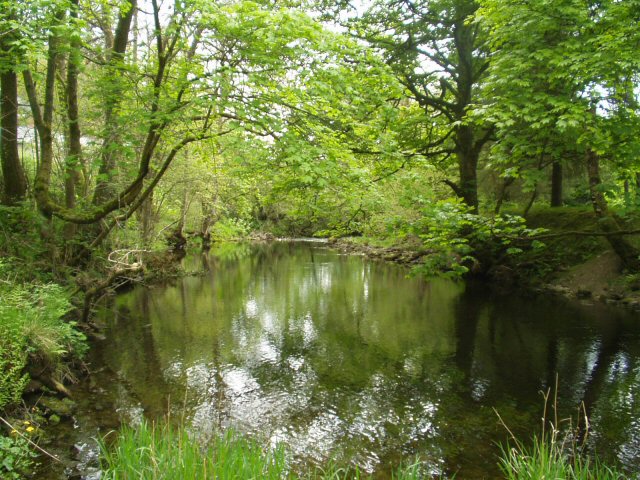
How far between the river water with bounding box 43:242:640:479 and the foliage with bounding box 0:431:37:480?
2.16 ft

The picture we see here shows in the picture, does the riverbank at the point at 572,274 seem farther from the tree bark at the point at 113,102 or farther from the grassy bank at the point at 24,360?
the grassy bank at the point at 24,360

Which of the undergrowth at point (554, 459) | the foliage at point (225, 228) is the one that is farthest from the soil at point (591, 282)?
the foliage at point (225, 228)

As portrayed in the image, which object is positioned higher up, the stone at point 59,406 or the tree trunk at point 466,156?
the tree trunk at point 466,156

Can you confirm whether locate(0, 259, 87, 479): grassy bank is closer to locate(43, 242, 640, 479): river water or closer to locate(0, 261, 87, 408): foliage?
locate(0, 261, 87, 408): foliage

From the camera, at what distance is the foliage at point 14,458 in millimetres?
4309

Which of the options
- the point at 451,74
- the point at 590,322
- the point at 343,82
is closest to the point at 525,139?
the point at 343,82

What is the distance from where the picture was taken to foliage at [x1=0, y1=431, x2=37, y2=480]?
4309 millimetres

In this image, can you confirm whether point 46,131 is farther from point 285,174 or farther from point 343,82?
point 343,82

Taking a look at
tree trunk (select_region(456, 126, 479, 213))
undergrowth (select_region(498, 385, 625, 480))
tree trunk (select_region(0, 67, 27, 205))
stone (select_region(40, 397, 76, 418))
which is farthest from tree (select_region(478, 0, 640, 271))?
tree trunk (select_region(0, 67, 27, 205))

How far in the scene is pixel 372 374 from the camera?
853cm

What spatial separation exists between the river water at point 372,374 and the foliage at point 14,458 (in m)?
0.66

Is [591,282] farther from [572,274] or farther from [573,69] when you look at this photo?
[573,69]

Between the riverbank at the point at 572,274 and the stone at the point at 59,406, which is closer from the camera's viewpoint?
the stone at the point at 59,406

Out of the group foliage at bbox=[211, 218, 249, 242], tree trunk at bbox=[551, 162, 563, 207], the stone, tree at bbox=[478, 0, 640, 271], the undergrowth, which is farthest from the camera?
foliage at bbox=[211, 218, 249, 242]
